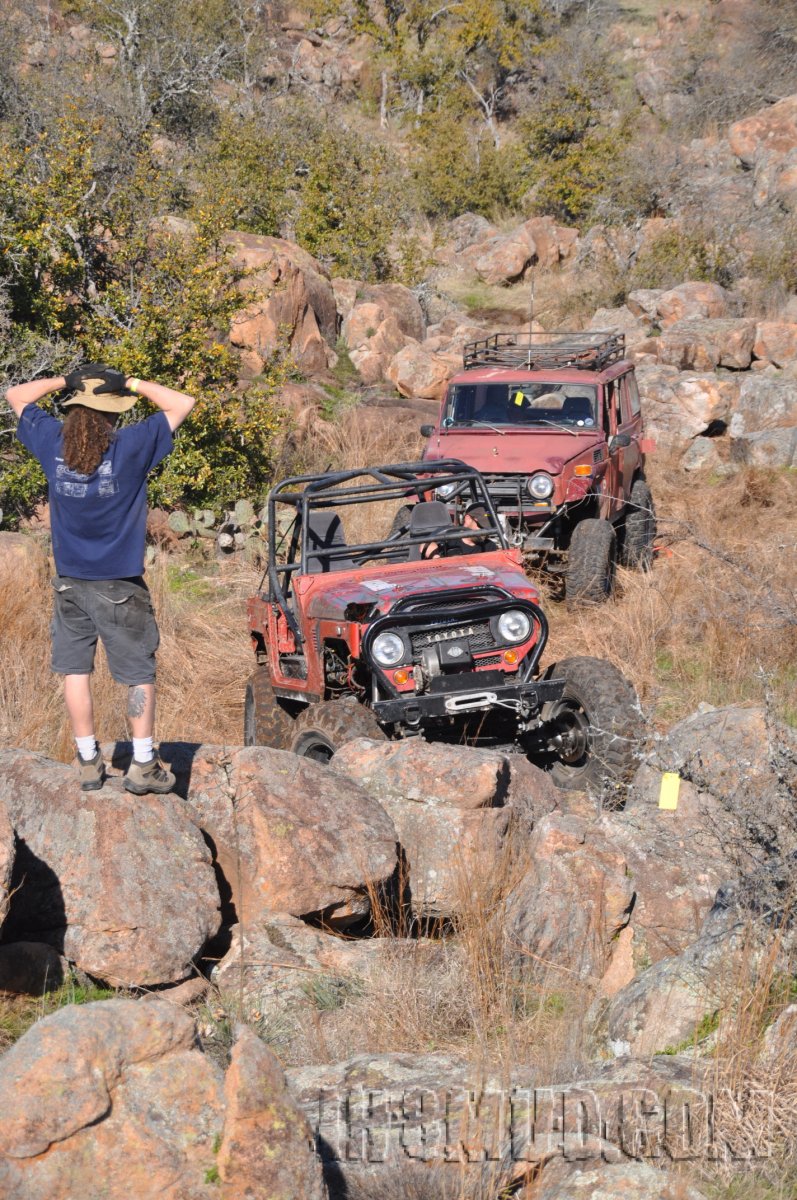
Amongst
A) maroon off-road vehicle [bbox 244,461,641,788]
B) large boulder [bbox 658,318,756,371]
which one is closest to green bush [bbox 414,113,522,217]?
large boulder [bbox 658,318,756,371]

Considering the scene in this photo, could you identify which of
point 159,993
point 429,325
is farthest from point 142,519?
point 429,325

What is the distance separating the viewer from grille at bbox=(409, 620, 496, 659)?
6543 mm

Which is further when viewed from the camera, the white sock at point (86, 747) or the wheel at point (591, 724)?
the wheel at point (591, 724)

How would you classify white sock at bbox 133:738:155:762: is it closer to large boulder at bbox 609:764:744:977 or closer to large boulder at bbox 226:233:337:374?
large boulder at bbox 609:764:744:977

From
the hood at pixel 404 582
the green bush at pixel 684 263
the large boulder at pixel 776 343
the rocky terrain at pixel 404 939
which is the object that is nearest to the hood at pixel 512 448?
the rocky terrain at pixel 404 939

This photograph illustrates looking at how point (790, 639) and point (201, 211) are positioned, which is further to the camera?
point (201, 211)

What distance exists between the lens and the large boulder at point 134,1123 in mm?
2719

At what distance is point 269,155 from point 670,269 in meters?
7.63

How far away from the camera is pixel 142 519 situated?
4.66 m

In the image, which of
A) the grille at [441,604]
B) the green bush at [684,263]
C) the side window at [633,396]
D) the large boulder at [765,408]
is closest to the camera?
the grille at [441,604]

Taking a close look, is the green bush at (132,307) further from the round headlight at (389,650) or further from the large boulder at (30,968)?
the large boulder at (30,968)

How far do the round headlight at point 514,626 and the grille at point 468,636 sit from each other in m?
0.07

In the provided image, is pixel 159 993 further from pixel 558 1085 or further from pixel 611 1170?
pixel 611 1170

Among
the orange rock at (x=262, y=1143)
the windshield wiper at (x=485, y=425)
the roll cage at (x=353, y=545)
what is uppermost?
the windshield wiper at (x=485, y=425)
